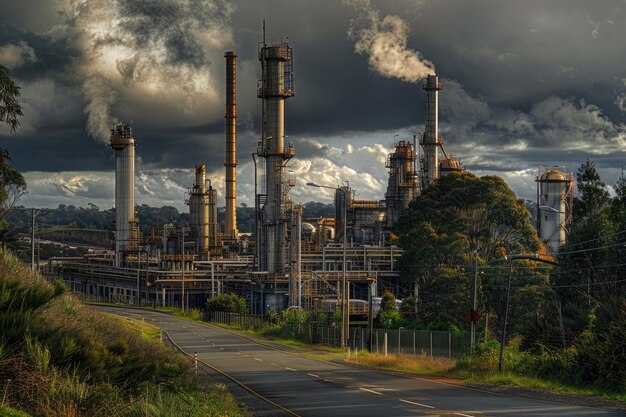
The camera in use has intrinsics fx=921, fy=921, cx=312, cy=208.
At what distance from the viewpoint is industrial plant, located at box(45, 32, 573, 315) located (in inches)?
4277

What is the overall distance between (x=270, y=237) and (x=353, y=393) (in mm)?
79615

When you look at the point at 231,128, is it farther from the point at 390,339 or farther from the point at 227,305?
the point at 390,339

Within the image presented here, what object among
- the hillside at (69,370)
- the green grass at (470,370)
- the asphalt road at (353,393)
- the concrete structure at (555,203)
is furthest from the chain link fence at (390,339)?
the concrete structure at (555,203)

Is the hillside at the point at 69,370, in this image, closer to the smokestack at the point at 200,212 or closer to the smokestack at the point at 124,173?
the smokestack at the point at 124,173

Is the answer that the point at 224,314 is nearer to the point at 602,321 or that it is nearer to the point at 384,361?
the point at 384,361

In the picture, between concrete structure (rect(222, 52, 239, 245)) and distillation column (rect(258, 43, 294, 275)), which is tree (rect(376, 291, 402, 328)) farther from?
concrete structure (rect(222, 52, 239, 245))

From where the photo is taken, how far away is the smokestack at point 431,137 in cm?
12644

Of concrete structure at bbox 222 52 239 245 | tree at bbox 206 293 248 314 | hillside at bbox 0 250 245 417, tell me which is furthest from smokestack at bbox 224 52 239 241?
hillside at bbox 0 250 245 417

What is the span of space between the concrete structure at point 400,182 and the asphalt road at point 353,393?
79.4 metres

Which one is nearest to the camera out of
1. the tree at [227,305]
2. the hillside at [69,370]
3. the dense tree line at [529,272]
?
the hillside at [69,370]

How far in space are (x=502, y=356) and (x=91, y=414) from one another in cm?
2228

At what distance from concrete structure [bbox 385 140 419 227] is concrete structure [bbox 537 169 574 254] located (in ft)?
81.7

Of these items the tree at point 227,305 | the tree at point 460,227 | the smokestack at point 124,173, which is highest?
the smokestack at point 124,173

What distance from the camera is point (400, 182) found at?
135 metres
